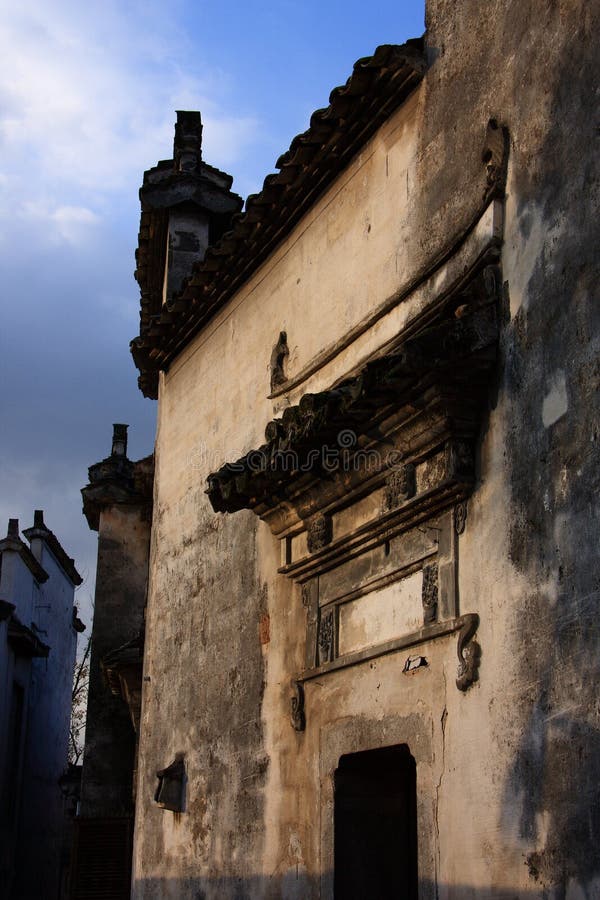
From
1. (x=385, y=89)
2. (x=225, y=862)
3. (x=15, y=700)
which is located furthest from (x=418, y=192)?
(x=15, y=700)

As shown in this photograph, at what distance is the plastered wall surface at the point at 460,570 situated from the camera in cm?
509

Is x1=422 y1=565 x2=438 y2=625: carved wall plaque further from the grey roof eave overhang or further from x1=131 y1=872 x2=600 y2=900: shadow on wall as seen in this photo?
the grey roof eave overhang

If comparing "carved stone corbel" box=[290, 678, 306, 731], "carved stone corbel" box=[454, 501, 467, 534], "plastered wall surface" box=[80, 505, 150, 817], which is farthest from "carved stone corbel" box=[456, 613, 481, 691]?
"plastered wall surface" box=[80, 505, 150, 817]

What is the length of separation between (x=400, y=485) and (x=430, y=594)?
24.9 inches

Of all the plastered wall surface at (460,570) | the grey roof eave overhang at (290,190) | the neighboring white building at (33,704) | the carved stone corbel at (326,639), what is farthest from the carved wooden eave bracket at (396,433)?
the neighboring white building at (33,704)

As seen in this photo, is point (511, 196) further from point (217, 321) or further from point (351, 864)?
point (217, 321)

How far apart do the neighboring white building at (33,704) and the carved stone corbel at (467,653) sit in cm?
1252

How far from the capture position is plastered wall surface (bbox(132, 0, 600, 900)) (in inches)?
201

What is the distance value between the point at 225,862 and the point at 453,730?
3.03 meters

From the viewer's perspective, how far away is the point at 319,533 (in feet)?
24.1

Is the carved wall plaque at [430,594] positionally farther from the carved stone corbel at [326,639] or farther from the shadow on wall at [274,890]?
the shadow on wall at [274,890]

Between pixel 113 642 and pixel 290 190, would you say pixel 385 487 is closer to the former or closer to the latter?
pixel 290 190

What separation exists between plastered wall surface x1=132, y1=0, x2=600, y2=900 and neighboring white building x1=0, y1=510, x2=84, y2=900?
345 inches

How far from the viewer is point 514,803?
523 centimetres
